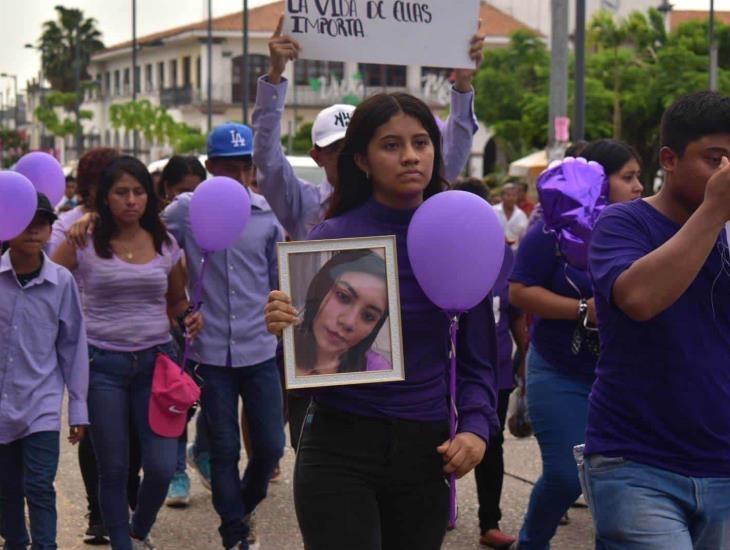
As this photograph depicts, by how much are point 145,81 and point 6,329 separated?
280 feet

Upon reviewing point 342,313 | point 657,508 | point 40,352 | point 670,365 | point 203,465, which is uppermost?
point 342,313

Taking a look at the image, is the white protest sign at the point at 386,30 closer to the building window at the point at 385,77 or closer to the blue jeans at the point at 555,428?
the blue jeans at the point at 555,428

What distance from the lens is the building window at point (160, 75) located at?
279ft

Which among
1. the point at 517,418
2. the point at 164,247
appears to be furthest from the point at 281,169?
the point at 517,418

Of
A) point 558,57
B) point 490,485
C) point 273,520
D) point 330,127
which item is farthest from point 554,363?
point 558,57

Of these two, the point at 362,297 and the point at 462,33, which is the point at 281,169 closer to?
the point at 462,33

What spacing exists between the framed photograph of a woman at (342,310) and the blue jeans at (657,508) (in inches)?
23.8

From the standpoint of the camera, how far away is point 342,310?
372 cm

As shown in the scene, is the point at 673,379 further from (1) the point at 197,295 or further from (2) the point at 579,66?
(2) the point at 579,66

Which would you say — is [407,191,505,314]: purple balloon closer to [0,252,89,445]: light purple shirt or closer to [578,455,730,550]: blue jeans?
[578,455,730,550]: blue jeans

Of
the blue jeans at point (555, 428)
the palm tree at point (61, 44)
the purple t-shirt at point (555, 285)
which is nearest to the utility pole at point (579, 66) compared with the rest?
the purple t-shirt at point (555, 285)

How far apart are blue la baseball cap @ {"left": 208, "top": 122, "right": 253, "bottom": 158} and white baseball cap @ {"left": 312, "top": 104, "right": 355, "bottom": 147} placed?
96cm

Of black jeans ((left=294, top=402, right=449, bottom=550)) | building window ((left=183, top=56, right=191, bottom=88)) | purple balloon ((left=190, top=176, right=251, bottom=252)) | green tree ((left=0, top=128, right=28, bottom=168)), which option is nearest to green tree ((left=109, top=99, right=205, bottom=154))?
building window ((left=183, top=56, right=191, bottom=88))

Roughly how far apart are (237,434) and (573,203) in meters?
1.89
